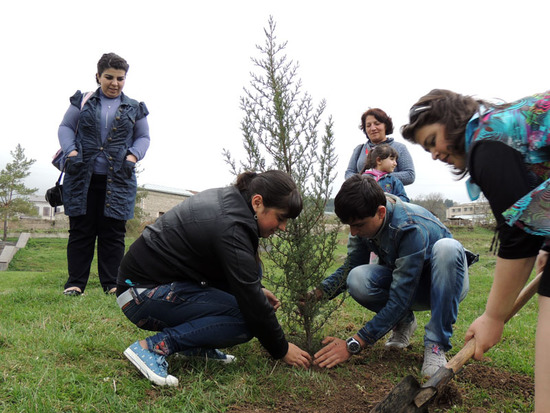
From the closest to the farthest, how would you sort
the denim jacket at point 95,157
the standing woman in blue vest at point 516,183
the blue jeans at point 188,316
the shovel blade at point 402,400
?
the standing woman in blue vest at point 516,183 < the shovel blade at point 402,400 < the blue jeans at point 188,316 < the denim jacket at point 95,157

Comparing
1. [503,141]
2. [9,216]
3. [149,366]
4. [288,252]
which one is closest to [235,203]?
[288,252]

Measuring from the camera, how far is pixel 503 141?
5.89ft

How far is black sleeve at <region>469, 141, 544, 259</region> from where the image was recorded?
1.78 metres

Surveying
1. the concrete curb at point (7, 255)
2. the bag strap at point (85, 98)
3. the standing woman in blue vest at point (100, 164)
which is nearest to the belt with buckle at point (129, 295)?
the standing woman in blue vest at point (100, 164)

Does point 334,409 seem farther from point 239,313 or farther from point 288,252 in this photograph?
point 288,252

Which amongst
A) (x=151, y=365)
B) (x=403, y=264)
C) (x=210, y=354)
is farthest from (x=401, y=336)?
(x=151, y=365)

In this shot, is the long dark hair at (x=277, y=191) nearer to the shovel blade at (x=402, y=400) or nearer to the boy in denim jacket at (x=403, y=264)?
the boy in denim jacket at (x=403, y=264)

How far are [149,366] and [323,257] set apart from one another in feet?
4.66

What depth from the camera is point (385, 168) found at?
472cm

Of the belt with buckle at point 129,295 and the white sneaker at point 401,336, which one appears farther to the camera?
the white sneaker at point 401,336

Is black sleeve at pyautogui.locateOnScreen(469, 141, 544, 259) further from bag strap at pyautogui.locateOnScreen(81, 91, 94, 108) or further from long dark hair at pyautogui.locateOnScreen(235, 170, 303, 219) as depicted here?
bag strap at pyautogui.locateOnScreen(81, 91, 94, 108)

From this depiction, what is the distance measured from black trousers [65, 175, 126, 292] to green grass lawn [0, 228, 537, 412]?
88 cm

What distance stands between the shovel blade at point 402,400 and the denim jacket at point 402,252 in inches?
25.4

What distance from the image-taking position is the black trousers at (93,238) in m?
5.24
